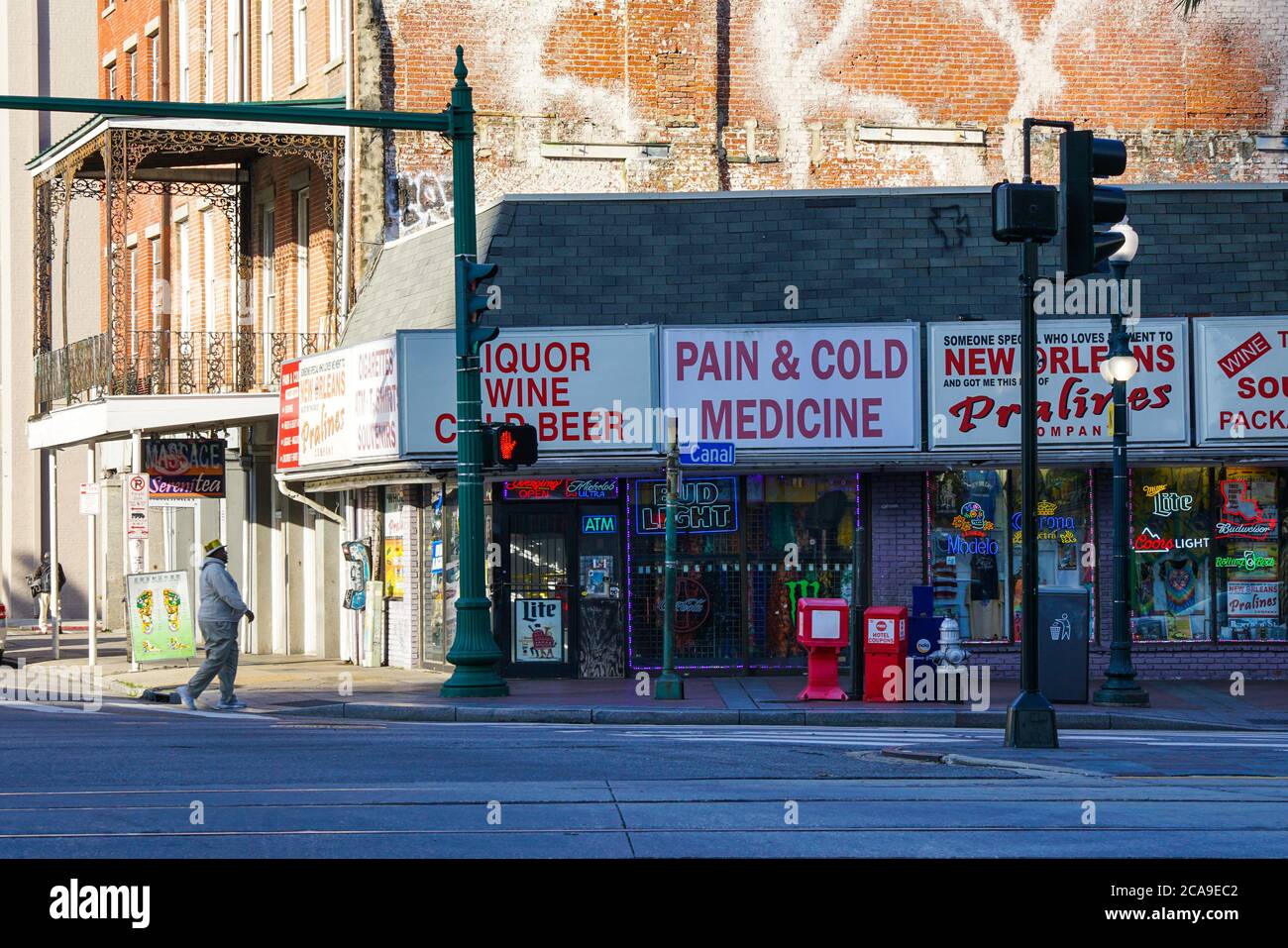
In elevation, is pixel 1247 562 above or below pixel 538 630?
above

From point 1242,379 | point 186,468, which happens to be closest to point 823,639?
point 1242,379

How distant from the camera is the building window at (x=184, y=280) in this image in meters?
34.1

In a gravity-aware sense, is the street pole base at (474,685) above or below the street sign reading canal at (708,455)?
below

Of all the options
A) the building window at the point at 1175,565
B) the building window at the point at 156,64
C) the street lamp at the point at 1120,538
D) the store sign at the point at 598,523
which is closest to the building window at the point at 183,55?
the building window at the point at 156,64

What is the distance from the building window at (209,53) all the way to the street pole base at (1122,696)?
19.4 meters

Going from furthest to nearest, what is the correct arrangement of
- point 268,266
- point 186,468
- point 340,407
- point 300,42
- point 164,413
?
1. point 268,266
2. point 300,42
3. point 186,468
4. point 164,413
5. point 340,407

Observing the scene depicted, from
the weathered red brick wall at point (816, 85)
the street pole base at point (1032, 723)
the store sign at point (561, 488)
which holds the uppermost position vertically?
the weathered red brick wall at point (816, 85)

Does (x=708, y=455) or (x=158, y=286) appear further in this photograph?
(x=158, y=286)

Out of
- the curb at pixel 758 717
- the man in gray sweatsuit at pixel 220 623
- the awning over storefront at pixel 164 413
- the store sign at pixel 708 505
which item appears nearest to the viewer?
the curb at pixel 758 717

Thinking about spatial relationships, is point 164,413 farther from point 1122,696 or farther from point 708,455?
point 1122,696

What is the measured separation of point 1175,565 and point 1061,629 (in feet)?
14.2

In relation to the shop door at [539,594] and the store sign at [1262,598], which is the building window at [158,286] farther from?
the store sign at [1262,598]

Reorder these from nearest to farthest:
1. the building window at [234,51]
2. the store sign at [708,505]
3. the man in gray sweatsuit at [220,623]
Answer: the man in gray sweatsuit at [220,623], the store sign at [708,505], the building window at [234,51]

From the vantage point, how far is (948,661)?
A: 20219 mm
